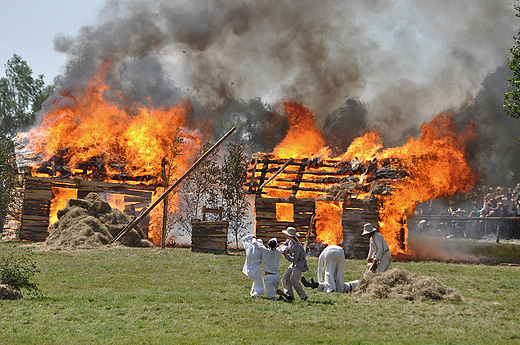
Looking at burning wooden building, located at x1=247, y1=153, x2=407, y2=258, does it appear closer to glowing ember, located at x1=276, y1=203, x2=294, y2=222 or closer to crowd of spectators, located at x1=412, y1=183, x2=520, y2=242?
glowing ember, located at x1=276, y1=203, x2=294, y2=222

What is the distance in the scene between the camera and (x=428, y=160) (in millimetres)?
23438

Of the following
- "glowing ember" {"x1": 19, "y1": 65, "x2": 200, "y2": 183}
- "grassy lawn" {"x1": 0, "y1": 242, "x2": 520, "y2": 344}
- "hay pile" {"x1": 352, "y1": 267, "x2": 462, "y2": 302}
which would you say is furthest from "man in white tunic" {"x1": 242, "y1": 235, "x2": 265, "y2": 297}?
"glowing ember" {"x1": 19, "y1": 65, "x2": 200, "y2": 183}

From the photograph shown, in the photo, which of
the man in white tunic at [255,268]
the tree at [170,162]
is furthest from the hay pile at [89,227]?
the man in white tunic at [255,268]

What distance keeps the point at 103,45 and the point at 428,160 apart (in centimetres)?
2495

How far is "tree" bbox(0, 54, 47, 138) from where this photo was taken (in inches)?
1822

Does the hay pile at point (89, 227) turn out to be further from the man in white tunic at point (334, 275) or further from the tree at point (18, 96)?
the tree at point (18, 96)

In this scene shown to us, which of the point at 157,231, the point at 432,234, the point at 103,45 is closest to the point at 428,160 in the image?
the point at 432,234

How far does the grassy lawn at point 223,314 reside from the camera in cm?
755

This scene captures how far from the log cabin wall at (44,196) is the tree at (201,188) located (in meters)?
2.66

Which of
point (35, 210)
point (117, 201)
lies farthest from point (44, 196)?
point (117, 201)

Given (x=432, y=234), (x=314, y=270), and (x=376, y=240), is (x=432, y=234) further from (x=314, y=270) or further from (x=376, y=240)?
(x=376, y=240)

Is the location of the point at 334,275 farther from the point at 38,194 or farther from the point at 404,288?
the point at 38,194

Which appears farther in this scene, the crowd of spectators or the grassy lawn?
the crowd of spectators

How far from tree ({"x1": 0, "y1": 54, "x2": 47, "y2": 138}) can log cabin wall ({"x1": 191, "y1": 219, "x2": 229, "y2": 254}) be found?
31638 millimetres
